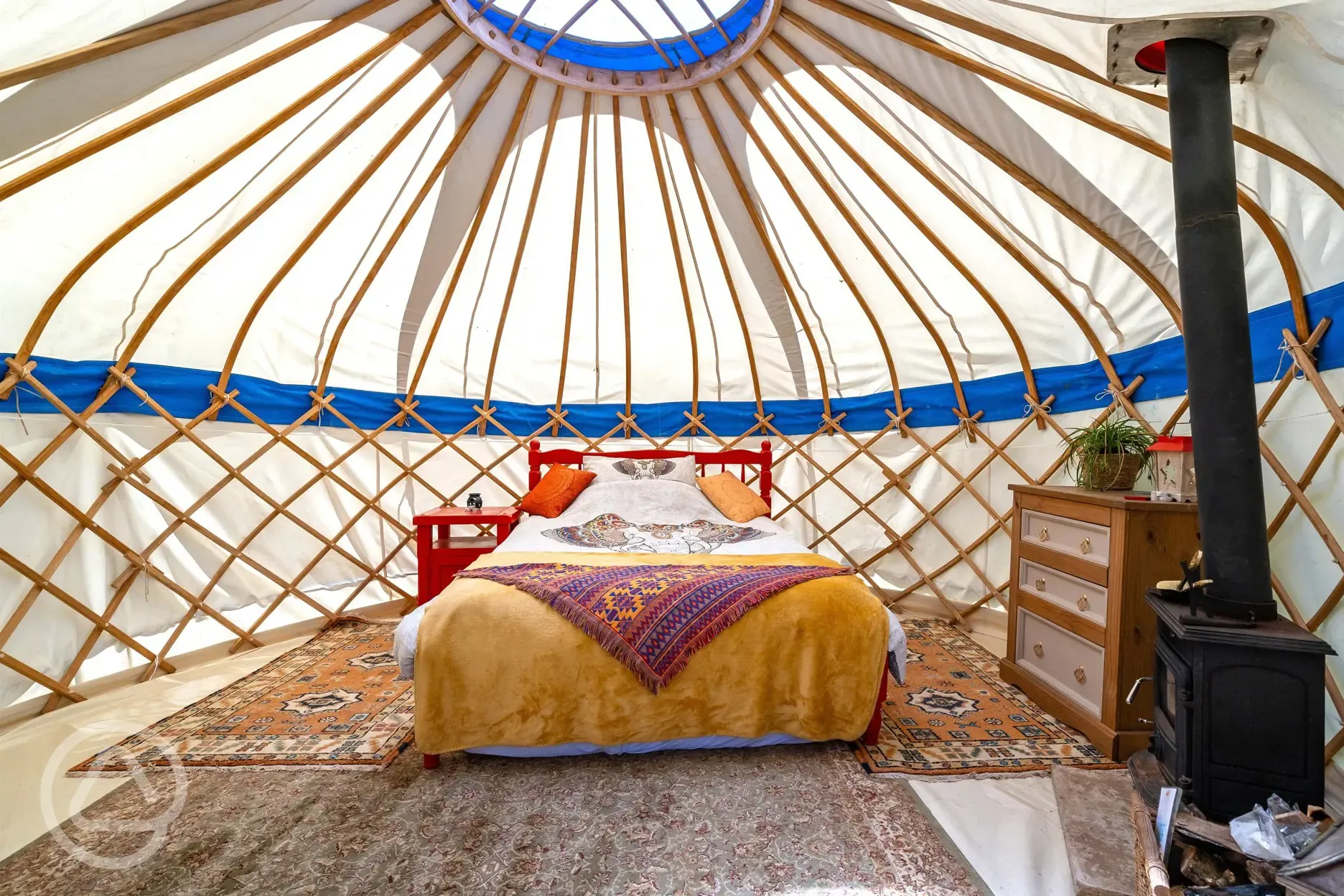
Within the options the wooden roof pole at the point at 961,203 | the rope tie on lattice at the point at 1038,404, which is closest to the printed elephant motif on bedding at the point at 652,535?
the rope tie on lattice at the point at 1038,404

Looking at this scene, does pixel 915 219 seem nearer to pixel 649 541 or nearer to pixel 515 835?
pixel 649 541

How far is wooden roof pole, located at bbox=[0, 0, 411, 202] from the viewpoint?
2082 millimetres

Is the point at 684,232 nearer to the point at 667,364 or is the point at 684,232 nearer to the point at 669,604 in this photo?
the point at 667,364

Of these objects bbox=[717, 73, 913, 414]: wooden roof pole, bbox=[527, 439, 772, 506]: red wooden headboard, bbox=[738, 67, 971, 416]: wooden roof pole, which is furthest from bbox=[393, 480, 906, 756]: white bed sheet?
bbox=[738, 67, 971, 416]: wooden roof pole

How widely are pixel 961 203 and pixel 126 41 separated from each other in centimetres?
299

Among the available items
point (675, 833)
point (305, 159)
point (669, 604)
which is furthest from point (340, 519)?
point (675, 833)

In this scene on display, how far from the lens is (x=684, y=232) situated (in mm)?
3547

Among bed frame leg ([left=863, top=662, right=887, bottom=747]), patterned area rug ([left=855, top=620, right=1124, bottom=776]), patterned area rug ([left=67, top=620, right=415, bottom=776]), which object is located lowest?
patterned area rug ([left=67, top=620, right=415, bottom=776])

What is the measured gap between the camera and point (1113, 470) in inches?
96.3

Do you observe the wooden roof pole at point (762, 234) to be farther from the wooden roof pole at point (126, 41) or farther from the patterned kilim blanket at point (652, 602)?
the patterned kilim blanket at point (652, 602)

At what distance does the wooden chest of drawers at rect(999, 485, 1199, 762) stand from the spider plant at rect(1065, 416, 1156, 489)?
3.5 inches

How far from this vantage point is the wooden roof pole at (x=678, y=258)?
2.90 metres

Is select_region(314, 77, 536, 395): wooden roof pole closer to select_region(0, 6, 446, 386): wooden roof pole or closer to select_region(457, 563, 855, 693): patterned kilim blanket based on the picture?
select_region(0, 6, 446, 386): wooden roof pole

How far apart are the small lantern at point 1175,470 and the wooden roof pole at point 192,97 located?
3080 millimetres
